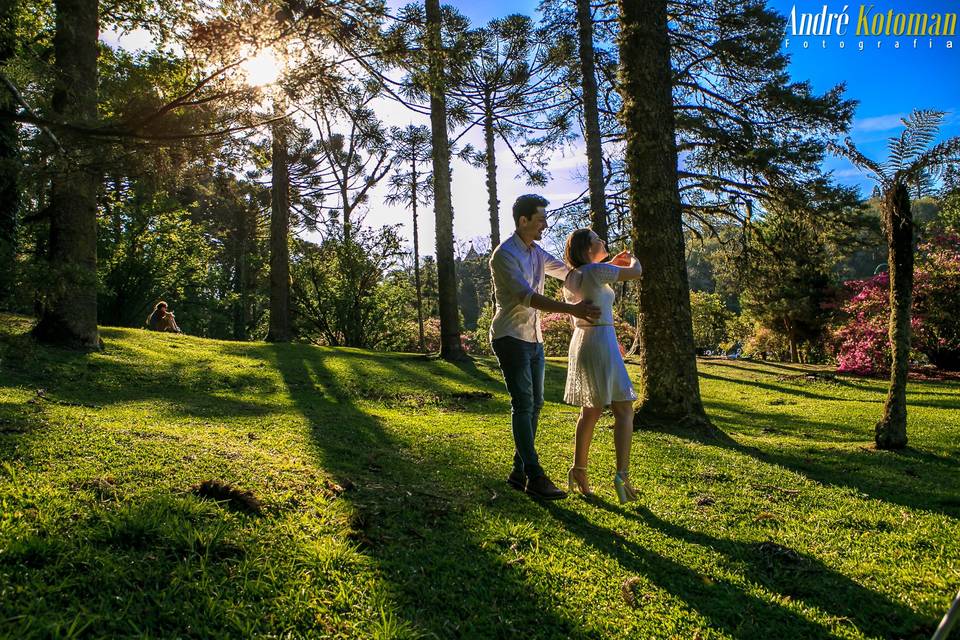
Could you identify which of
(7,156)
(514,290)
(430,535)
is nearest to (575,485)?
(430,535)

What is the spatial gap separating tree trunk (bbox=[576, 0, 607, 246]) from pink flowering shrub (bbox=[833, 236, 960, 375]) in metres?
7.92

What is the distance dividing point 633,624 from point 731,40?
40.2ft

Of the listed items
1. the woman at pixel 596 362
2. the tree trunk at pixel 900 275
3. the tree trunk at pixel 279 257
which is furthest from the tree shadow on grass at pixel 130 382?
the tree trunk at pixel 900 275

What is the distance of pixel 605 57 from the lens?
A: 40.5 ft

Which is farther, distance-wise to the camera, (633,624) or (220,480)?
(220,480)

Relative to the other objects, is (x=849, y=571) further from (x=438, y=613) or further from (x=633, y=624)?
(x=438, y=613)

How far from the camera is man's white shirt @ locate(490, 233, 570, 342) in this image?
337cm

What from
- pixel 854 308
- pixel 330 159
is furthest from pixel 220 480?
pixel 330 159

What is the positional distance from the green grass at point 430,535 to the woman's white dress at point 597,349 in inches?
29.5

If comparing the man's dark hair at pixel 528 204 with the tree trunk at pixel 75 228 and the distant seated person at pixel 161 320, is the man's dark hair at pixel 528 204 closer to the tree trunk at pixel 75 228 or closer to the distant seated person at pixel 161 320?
the tree trunk at pixel 75 228

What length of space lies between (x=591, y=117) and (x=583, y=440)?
9.57 m

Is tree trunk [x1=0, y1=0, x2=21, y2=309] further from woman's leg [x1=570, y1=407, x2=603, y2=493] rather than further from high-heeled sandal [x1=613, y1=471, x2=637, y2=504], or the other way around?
high-heeled sandal [x1=613, y1=471, x2=637, y2=504]

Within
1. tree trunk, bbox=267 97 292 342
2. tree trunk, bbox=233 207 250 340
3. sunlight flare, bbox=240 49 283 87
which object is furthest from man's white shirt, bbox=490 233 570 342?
tree trunk, bbox=233 207 250 340

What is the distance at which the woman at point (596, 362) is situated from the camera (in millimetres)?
3439
